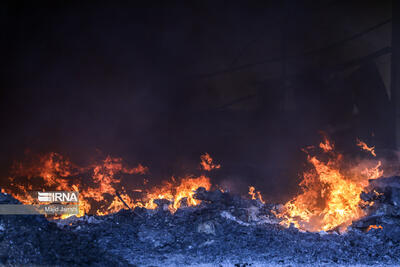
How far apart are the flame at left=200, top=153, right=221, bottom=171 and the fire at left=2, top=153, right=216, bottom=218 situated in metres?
0.36

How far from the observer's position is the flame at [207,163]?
8.27 metres

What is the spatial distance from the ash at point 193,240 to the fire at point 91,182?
4.90 ft

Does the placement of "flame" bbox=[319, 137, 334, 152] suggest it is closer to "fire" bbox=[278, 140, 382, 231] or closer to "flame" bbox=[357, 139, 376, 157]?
"fire" bbox=[278, 140, 382, 231]

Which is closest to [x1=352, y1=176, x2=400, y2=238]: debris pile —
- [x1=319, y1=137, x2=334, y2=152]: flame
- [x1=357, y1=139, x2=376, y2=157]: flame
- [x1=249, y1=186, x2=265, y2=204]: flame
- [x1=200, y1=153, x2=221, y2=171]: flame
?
[x1=319, y1=137, x2=334, y2=152]: flame

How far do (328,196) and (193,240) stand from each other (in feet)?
12.8

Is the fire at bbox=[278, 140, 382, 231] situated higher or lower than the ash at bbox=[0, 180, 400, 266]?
higher

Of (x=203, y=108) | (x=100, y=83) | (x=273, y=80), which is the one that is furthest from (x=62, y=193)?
(x=273, y=80)

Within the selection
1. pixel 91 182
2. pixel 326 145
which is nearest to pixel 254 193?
pixel 326 145

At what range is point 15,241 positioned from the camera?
3.91 meters

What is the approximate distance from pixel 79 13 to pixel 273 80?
18.1ft

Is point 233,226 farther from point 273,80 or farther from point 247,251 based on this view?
point 273,80

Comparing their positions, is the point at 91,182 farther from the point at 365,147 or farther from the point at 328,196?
the point at 365,147

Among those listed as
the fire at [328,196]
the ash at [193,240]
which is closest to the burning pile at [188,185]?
the fire at [328,196]

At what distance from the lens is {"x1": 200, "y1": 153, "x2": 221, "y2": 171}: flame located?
325 inches
